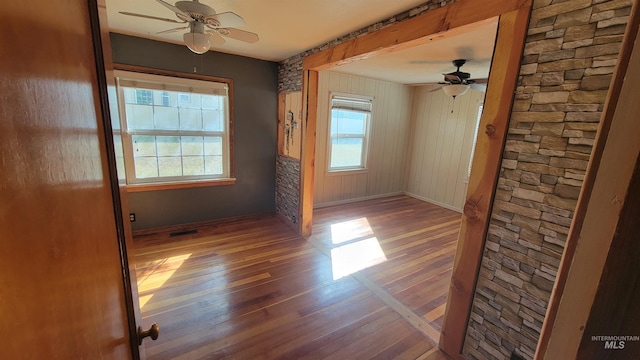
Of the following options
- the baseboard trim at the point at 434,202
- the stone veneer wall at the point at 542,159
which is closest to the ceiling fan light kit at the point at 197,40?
the stone veneer wall at the point at 542,159

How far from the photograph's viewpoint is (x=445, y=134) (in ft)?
16.7

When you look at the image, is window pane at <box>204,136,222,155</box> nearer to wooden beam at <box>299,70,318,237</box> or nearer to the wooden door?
wooden beam at <box>299,70,318,237</box>

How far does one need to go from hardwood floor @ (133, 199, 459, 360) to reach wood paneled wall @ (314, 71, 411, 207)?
1550 millimetres

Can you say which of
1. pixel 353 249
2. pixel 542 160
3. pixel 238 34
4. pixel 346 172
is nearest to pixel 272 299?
pixel 353 249

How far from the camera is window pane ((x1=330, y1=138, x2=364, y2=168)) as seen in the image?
15.8 feet

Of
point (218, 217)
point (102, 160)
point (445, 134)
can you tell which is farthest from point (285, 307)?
point (445, 134)

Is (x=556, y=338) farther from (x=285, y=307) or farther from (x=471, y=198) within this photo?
(x=285, y=307)

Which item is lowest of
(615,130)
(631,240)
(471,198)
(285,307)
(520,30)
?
(285,307)

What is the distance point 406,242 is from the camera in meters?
3.52

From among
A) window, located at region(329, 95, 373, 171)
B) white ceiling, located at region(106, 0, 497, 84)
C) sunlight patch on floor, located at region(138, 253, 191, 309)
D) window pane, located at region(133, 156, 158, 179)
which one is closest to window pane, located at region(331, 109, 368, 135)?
window, located at region(329, 95, 373, 171)

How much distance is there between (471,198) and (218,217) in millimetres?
3397

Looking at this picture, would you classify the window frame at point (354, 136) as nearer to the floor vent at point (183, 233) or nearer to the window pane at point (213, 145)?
the window pane at point (213, 145)

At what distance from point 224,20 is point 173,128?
204 cm

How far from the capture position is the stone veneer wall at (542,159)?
1.10m
